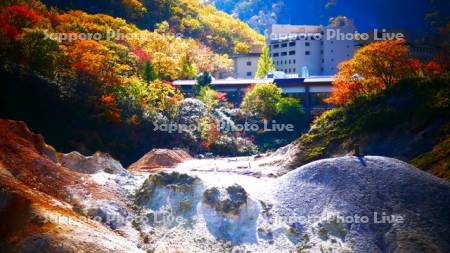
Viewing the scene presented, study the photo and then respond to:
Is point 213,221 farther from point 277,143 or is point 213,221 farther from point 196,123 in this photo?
point 277,143

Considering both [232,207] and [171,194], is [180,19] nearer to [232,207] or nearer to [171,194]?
[171,194]

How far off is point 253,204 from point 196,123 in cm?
2934

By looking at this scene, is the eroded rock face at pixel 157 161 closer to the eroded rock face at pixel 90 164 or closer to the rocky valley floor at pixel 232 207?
the eroded rock face at pixel 90 164

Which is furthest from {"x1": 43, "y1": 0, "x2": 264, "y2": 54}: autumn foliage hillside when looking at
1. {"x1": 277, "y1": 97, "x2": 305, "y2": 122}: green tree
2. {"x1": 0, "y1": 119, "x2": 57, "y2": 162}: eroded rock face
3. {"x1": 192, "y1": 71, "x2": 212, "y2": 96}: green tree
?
{"x1": 0, "y1": 119, "x2": 57, "y2": 162}: eroded rock face

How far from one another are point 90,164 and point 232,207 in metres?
9.61

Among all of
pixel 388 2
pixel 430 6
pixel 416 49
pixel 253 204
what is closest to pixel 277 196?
pixel 253 204

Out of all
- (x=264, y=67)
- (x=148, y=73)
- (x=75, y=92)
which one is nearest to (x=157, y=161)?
(x=75, y=92)

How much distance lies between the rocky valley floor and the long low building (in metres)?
39.0

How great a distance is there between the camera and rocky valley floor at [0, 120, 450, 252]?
882 inches

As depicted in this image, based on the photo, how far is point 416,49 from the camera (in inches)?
3184

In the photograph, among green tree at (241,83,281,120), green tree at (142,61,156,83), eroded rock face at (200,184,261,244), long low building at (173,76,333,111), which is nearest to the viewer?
eroded rock face at (200,184,261,244)

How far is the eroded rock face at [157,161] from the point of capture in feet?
136

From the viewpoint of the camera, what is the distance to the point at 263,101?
2436 inches

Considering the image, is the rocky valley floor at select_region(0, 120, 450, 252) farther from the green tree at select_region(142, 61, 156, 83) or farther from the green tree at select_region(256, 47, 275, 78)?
the green tree at select_region(256, 47, 275, 78)
